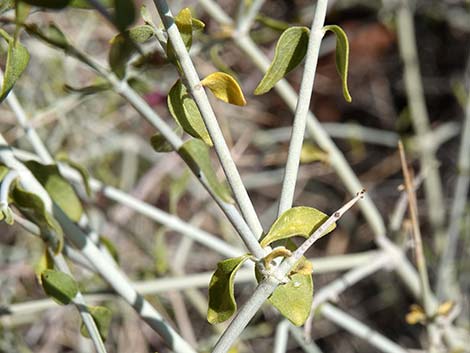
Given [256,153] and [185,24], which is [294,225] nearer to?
[185,24]

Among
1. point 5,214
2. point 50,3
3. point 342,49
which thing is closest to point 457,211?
point 342,49

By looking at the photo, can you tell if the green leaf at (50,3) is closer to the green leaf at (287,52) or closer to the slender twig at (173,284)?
the green leaf at (287,52)

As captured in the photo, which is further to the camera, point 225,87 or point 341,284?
point 341,284

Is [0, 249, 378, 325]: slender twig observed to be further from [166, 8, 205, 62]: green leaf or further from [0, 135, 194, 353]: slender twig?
[166, 8, 205, 62]: green leaf

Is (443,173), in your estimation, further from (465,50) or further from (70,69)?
(70,69)

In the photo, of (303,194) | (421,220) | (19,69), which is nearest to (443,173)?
(421,220)

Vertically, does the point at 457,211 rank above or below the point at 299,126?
above
